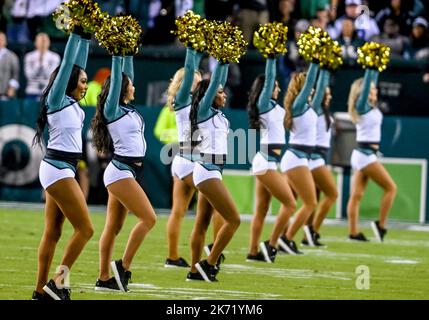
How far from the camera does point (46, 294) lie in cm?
842

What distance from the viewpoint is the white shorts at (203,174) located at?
33.2ft

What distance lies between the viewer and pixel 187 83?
33.5 ft

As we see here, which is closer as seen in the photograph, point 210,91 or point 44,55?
point 210,91

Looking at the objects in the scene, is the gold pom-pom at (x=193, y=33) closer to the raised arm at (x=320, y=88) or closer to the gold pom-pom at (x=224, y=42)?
the gold pom-pom at (x=224, y=42)

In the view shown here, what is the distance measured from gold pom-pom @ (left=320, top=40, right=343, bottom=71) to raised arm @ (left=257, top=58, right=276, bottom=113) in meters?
0.91

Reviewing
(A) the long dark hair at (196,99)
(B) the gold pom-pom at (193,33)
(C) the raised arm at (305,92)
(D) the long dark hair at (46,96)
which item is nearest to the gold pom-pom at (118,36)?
(D) the long dark hair at (46,96)

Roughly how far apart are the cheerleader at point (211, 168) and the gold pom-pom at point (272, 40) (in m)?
1.21

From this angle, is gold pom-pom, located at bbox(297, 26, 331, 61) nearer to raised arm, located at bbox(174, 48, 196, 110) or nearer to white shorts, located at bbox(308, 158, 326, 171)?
white shorts, located at bbox(308, 158, 326, 171)

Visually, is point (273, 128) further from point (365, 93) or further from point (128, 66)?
point (128, 66)

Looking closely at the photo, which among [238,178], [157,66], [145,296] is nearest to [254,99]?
[145,296]

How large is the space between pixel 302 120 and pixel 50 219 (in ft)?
16.2

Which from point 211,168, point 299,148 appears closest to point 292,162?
point 299,148

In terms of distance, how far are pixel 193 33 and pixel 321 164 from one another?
417cm
